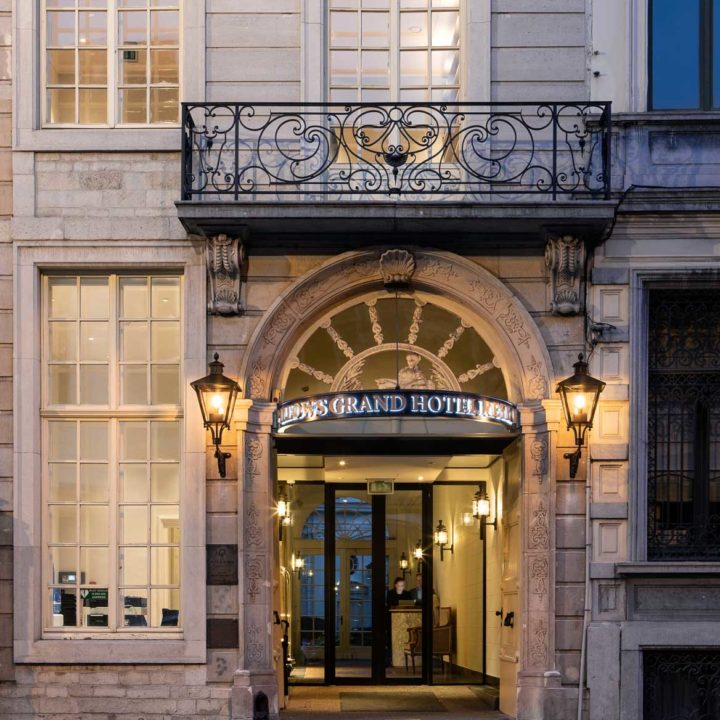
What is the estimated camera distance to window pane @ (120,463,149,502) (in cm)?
1390

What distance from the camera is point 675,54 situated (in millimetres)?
14219

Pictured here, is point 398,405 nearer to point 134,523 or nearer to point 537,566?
point 537,566

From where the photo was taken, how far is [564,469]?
13.6 metres

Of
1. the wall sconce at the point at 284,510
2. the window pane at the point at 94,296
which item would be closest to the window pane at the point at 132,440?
the window pane at the point at 94,296

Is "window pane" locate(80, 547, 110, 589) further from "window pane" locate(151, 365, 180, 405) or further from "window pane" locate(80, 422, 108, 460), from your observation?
"window pane" locate(151, 365, 180, 405)

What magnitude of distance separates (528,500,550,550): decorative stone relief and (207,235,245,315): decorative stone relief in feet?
11.2

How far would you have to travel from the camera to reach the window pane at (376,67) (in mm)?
14281

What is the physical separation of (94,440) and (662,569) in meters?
5.53

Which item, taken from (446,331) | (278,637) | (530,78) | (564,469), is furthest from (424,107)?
(278,637)

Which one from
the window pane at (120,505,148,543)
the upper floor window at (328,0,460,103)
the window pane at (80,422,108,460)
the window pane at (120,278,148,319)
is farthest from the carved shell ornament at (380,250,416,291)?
the window pane at (120,505,148,543)

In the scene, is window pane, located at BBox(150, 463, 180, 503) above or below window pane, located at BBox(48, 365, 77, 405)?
below

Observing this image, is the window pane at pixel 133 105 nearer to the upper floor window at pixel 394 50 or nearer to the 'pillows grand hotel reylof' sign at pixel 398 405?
the upper floor window at pixel 394 50

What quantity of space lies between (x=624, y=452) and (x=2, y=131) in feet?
22.1

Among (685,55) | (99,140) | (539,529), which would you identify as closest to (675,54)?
(685,55)
